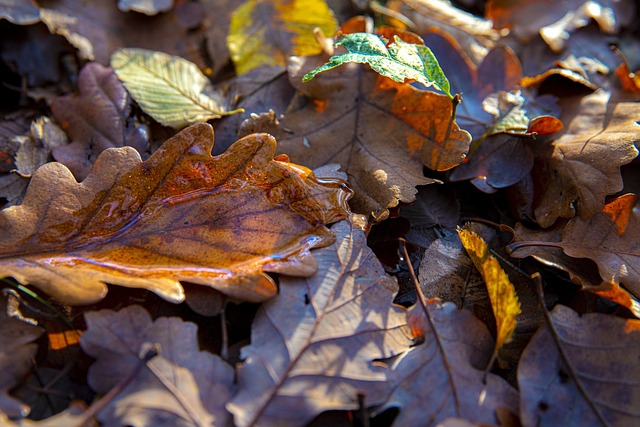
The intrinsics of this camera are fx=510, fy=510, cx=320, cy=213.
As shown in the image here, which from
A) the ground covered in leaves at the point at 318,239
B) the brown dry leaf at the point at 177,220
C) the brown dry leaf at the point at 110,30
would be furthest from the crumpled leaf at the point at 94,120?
the brown dry leaf at the point at 110,30

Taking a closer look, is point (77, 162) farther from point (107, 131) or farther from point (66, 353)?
point (66, 353)

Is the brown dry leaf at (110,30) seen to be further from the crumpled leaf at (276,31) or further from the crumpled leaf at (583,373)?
the crumpled leaf at (583,373)

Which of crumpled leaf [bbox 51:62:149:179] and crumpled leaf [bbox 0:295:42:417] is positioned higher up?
crumpled leaf [bbox 51:62:149:179]

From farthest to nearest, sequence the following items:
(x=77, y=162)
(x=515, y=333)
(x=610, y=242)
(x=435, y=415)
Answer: (x=77, y=162), (x=610, y=242), (x=515, y=333), (x=435, y=415)

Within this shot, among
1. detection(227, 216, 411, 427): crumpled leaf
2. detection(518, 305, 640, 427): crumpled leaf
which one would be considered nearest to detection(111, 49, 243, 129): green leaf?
detection(227, 216, 411, 427): crumpled leaf

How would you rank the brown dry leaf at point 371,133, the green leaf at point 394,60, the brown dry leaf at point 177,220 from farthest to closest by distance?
the brown dry leaf at point 371,133 < the green leaf at point 394,60 < the brown dry leaf at point 177,220

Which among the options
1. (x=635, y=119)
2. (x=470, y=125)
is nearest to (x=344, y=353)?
(x=470, y=125)

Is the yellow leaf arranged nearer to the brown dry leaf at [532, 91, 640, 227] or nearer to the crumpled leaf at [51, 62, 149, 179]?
the brown dry leaf at [532, 91, 640, 227]
